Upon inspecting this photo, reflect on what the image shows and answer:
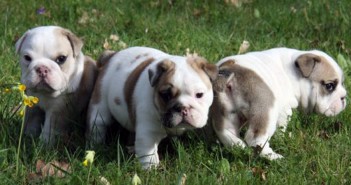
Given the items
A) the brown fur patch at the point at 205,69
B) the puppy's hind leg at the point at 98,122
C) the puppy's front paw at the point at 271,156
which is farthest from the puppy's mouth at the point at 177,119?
the puppy's hind leg at the point at 98,122

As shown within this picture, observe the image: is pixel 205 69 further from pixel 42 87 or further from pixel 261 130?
pixel 42 87

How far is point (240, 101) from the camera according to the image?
4617 mm

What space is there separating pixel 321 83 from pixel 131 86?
1.41 meters

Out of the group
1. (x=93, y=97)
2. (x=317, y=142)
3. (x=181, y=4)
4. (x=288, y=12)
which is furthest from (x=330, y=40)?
(x=93, y=97)

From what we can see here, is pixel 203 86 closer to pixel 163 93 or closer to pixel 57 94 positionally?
pixel 163 93

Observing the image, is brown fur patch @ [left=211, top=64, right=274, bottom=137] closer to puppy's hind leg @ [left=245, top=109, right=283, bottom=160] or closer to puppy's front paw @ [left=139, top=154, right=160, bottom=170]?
puppy's hind leg @ [left=245, top=109, right=283, bottom=160]

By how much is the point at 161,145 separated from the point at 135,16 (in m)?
2.69

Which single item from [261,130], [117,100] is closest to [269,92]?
[261,130]

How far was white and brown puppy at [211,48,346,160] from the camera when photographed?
4602 millimetres

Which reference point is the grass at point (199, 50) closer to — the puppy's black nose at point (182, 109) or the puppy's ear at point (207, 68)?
the puppy's black nose at point (182, 109)

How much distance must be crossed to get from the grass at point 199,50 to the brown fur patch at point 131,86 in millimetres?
217

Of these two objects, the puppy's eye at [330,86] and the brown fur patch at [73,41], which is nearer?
the brown fur patch at [73,41]

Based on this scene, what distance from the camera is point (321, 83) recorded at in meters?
5.14

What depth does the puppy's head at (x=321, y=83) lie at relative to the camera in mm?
5078
